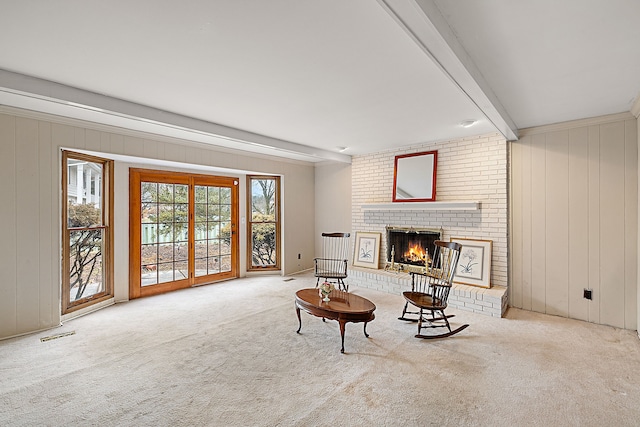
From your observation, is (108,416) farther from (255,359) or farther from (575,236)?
(575,236)

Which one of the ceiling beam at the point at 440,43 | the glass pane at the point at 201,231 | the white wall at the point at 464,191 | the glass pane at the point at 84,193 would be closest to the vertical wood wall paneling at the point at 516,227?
the white wall at the point at 464,191

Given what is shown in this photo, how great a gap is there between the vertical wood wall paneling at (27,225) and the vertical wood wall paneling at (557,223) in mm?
6083

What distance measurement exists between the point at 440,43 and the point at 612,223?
3338 mm

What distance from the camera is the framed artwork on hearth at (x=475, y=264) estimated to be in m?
4.04

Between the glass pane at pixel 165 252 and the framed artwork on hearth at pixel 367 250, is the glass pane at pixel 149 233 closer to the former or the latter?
the glass pane at pixel 165 252

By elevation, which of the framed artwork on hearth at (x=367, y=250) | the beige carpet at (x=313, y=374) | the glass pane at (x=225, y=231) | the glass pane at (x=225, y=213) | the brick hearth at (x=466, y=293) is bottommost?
the beige carpet at (x=313, y=374)

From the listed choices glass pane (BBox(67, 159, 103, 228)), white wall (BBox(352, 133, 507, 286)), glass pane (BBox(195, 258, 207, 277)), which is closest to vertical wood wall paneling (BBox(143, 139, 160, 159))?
glass pane (BBox(67, 159, 103, 228))

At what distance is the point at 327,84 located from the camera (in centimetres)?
251

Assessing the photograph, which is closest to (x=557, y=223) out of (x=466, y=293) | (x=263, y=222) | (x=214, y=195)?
(x=466, y=293)

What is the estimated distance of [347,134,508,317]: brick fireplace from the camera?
4016 mm

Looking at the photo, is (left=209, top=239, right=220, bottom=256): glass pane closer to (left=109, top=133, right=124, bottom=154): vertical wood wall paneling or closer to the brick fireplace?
(left=109, top=133, right=124, bottom=154): vertical wood wall paneling

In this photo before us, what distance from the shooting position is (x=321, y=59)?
2.09 m

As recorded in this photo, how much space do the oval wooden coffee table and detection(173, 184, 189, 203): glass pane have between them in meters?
2.87

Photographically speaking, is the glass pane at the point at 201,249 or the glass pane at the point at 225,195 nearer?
the glass pane at the point at 201,249
